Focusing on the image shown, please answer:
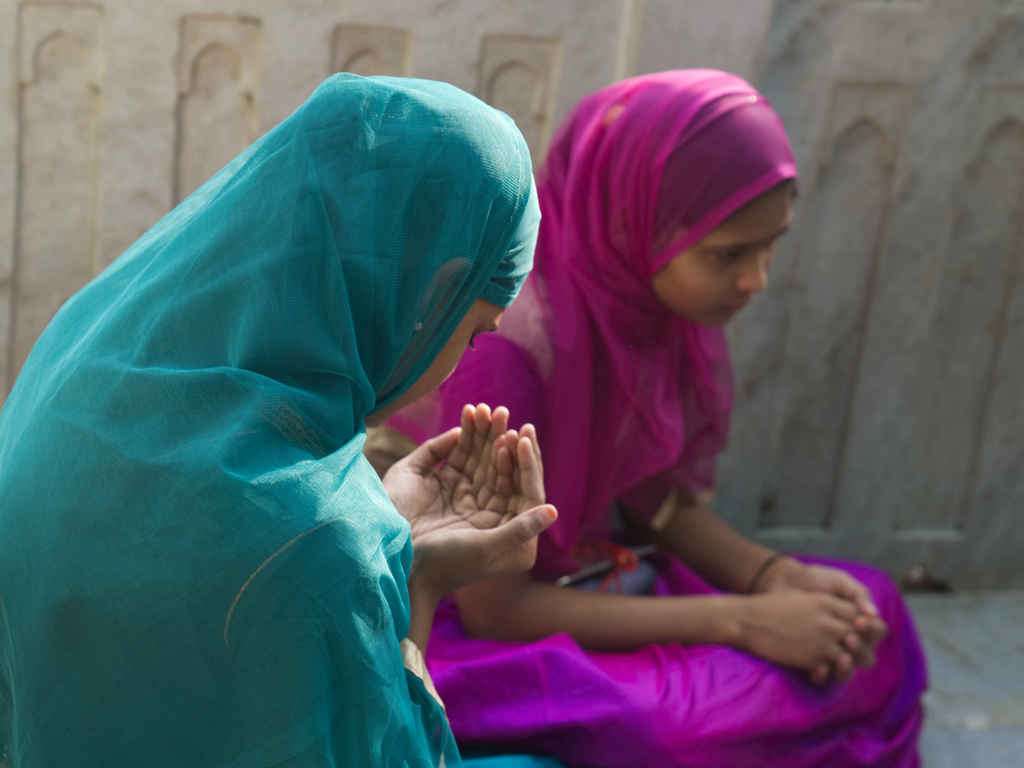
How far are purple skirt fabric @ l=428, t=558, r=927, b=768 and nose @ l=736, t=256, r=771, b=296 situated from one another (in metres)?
0.61

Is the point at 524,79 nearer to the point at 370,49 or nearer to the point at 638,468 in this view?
the point at 370,49

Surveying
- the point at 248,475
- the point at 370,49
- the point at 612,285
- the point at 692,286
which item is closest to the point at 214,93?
the point at 370,49

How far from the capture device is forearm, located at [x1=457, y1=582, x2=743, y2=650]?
195cm

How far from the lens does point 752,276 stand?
1947 mm

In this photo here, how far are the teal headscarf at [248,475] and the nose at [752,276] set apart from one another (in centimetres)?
81

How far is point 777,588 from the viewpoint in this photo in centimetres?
219

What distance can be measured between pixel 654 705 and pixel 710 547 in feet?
1.90

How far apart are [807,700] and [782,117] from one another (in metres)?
1.26

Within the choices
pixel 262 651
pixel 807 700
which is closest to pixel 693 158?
pixel 807 700

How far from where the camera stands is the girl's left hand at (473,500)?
4.65 ft

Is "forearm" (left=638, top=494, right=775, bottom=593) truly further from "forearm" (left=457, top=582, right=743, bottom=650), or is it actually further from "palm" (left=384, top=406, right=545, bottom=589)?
"palm" (left=384, top=406, right=545, bottom=589)

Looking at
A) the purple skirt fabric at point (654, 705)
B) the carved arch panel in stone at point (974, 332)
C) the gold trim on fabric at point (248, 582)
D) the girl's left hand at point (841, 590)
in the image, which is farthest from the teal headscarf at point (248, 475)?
the carved arch panel in stone at point (974, 332)

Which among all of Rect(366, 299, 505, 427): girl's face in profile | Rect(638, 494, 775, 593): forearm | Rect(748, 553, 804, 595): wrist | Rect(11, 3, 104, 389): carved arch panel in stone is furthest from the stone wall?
Rect(366, 299, 505, 427): girl's face in profile

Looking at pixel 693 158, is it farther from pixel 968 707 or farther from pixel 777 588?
pixel 968 707
